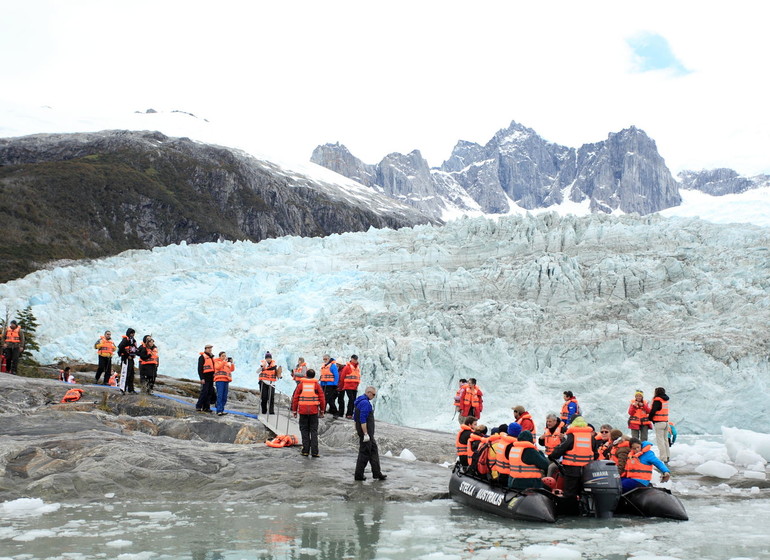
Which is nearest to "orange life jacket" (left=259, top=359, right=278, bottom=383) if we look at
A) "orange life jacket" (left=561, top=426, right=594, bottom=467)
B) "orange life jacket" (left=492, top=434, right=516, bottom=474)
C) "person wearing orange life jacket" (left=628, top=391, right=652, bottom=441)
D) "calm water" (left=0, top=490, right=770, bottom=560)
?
"calm water" (left=0, top=490, right=770, bottom=560)

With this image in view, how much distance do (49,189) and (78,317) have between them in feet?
185

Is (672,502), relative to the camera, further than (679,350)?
No

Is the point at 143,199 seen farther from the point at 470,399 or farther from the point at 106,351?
the point at 470,399

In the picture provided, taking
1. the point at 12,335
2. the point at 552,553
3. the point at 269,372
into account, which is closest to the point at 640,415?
the point at 552,553

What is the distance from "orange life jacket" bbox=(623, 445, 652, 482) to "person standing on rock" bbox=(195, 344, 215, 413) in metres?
8.74

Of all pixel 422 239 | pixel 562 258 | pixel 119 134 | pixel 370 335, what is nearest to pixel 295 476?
pixel 370 335

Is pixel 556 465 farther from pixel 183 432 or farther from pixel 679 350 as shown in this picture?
pixel 679 350

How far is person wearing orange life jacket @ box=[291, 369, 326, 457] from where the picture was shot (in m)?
11.0

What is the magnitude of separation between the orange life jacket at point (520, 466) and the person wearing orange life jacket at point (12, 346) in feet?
44.9

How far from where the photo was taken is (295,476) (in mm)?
10203

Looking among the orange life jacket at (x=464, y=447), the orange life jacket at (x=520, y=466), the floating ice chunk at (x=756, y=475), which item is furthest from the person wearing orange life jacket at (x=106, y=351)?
the floating ice chunk at (x=756, y=475)

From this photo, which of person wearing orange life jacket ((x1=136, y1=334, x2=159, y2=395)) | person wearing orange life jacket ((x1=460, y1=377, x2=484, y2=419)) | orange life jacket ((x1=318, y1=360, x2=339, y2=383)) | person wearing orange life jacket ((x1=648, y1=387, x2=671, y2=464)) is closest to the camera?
person wearing orange life jacket ((x1=648, y1=387, x2=671, y2=464))

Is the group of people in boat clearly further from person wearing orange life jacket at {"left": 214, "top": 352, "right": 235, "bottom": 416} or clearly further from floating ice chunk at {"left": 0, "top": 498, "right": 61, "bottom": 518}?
person wearing orange life jacket at {"left": 214, "top": 352, "right": 235, "bottom": 416}

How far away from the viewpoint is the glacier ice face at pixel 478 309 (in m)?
21.2
